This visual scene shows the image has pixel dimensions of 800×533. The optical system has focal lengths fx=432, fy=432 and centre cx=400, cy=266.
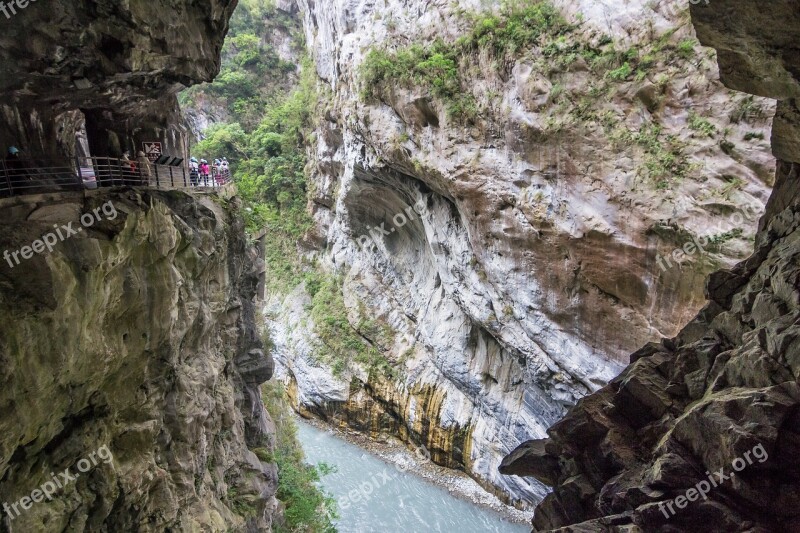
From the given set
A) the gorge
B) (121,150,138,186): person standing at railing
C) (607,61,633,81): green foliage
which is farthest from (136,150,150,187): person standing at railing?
(607,61,633,81): green foliage

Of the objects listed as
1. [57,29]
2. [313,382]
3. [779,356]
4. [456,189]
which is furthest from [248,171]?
[779,356]

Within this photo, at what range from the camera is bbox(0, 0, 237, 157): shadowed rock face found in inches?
214

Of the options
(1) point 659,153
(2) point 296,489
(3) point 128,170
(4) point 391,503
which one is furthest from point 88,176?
(4) point 391,503

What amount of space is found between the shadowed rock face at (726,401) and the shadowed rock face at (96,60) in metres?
7.34

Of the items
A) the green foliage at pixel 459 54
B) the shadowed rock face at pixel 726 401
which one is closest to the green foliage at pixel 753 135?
the shadowed rock face at pixel 726 401

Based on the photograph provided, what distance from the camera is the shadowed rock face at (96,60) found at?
5434 mm

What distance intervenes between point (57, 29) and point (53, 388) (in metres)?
4.47

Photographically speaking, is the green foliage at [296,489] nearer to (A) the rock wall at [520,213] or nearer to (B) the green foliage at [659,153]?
(A) the rock wall at [520,213]

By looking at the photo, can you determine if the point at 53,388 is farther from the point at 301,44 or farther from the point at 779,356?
the point at 301,44

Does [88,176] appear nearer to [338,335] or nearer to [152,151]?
[152,151]

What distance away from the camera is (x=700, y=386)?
706 centimetres

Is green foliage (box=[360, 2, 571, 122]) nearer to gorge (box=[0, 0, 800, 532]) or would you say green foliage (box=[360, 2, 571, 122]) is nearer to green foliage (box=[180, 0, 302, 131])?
gorge (box=[0, 0, 800, 532])

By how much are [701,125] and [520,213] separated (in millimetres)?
4499

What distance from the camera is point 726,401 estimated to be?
5.79 m
